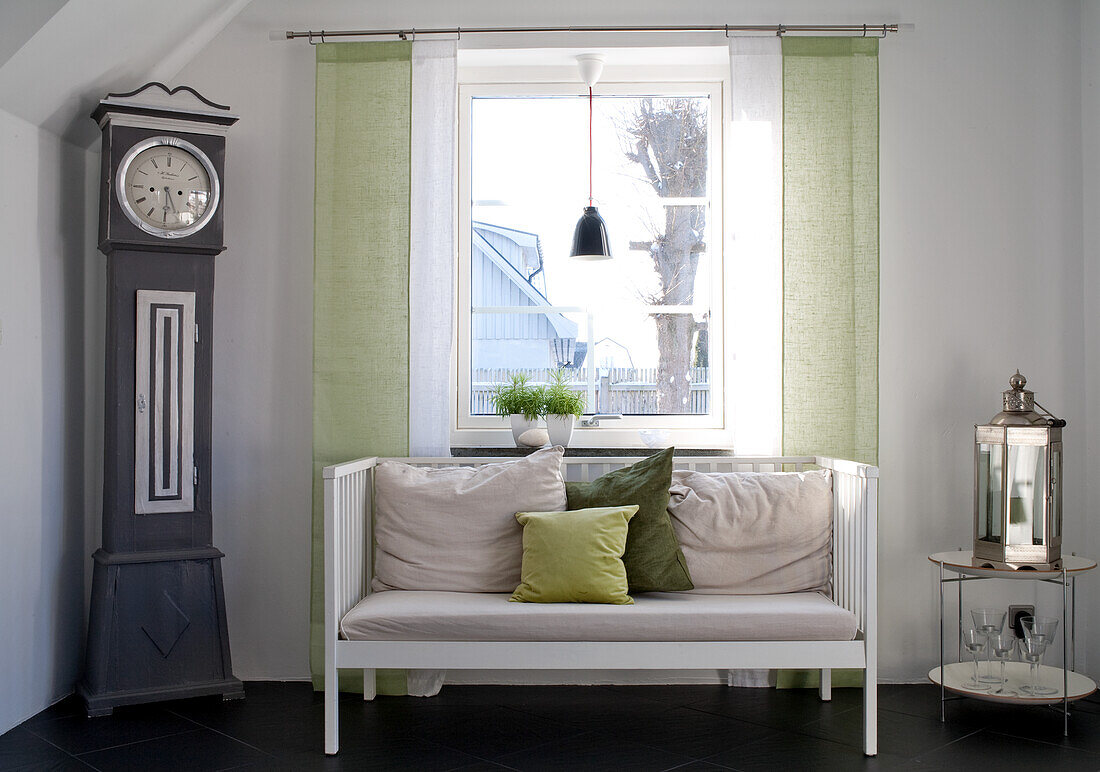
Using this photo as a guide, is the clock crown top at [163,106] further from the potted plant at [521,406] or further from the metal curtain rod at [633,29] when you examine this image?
the potted plant at [521,406]

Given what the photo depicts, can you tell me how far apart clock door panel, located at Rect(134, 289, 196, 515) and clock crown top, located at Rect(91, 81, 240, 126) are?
539mm

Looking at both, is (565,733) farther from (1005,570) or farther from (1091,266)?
(1091,266)

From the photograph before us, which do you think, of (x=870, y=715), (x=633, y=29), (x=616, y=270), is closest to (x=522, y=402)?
(x=616, y=270)

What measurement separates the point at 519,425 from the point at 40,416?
4.73 ft

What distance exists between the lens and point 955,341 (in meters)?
3.08

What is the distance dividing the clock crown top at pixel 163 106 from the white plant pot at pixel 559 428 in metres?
1.38

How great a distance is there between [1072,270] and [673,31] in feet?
5.03

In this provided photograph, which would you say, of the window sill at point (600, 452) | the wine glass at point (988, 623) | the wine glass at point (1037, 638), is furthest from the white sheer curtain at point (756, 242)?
the wine glass at point (1037, 638)

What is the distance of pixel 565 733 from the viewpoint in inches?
102

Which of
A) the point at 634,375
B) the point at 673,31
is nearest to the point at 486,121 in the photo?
the point at 673,31

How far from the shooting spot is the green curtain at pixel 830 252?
2.99 metres

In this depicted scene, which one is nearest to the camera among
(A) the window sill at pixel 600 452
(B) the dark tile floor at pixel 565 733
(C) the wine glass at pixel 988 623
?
(B) the dark tile floor at pixel 565 733

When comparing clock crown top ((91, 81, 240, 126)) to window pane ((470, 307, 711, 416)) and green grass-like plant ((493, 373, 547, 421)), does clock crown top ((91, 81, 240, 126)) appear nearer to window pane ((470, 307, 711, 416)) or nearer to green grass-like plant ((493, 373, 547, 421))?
window pane ((470, 307, 711, 416))

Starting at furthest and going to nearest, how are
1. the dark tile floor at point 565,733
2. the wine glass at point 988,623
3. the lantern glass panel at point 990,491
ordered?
the lantern glass panel at point 990,491, the wine glass at point 988,623, the dark tile floor at point 565,733
